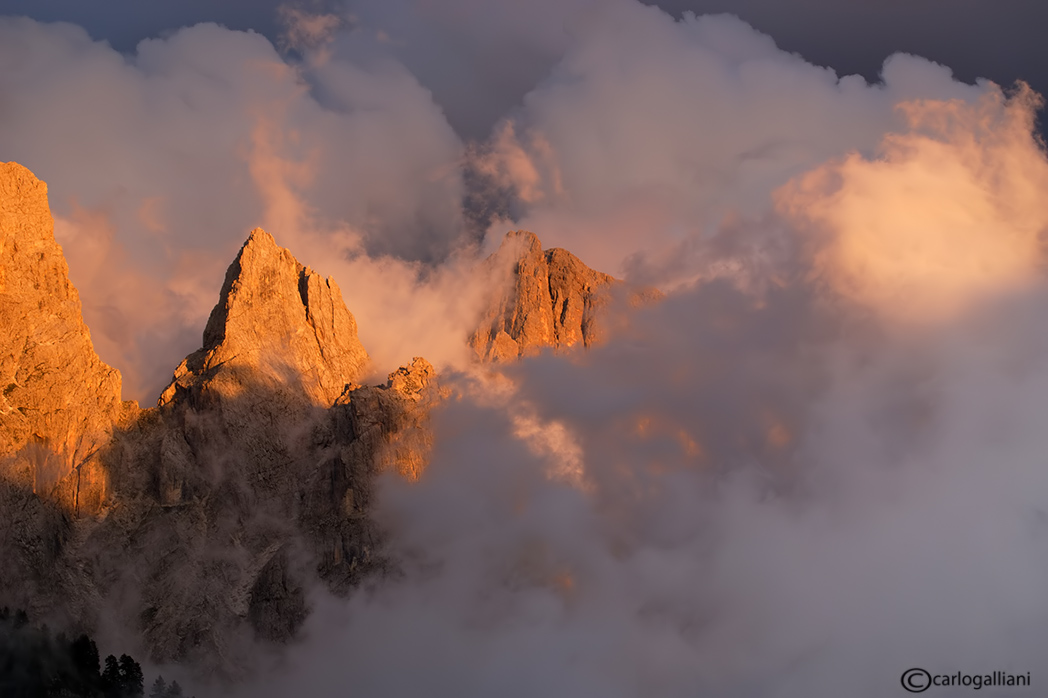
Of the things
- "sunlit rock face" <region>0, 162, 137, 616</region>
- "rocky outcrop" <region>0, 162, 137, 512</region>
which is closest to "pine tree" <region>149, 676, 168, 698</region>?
"sunlit rock face" <region>0, 162, 137, 616</region>

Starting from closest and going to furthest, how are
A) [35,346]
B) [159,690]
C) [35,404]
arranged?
[159,690] → [35,404] → [35,346]

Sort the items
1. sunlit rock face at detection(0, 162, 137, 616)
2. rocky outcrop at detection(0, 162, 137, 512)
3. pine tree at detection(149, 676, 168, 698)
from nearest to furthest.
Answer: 1. pine tree at detection(149, 676, 168, 698)
2. sunlit rock face at detection(0, 162, 137, 616)
3. rocky outcrop at detection(0, 162, 137, 512)

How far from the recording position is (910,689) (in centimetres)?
19800

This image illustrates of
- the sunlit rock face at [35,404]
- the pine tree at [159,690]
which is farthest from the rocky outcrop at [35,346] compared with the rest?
the pine tree at [159,690]

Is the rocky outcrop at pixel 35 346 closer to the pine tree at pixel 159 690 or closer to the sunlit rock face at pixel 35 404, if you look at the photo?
the sunlit rock face at pixel 35 404

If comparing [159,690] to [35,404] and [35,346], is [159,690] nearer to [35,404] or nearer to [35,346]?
[35,404]

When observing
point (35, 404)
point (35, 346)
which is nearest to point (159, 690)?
point (35, 404)

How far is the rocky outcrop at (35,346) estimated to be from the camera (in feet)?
611

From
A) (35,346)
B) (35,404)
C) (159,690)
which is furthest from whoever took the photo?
(35,346)

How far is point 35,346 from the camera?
190m

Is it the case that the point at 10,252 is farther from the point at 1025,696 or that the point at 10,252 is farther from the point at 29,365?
the point at 1025,696

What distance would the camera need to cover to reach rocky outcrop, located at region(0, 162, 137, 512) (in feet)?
611

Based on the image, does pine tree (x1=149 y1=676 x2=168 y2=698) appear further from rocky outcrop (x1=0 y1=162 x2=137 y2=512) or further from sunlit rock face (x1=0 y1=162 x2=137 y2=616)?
rocky outcrop (x1=0 y1=162 x2=137 y2=512)

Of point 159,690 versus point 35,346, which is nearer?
point 159,690
